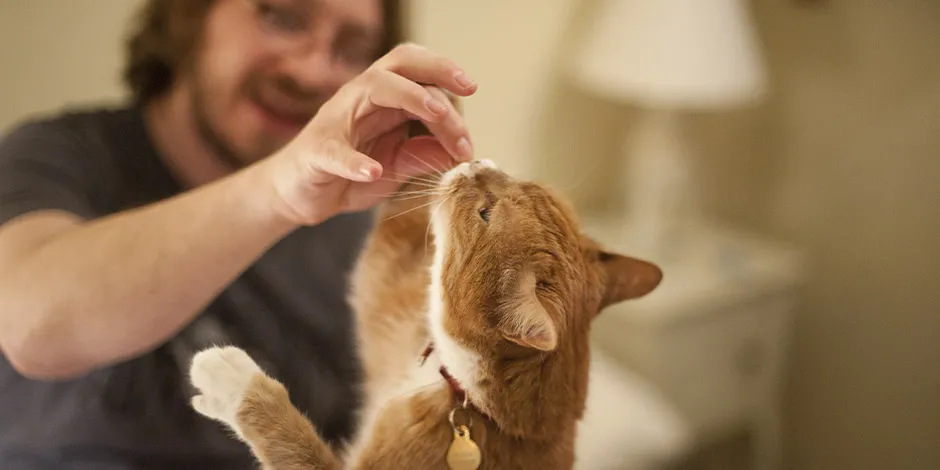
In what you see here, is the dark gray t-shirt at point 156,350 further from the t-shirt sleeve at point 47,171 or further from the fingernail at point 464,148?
→ the fingernail at point 464,148

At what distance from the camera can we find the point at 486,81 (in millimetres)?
866

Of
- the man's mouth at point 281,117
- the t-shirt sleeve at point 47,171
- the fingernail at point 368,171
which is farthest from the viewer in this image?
the man's mouth at point 281,117

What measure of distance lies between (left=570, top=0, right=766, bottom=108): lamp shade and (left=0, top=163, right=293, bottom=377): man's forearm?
2.65 feet

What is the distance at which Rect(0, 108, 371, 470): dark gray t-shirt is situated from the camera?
2.06 feet

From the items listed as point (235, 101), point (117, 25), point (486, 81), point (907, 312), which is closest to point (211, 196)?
point (235, 101)

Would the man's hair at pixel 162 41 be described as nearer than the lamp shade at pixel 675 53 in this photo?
Yes

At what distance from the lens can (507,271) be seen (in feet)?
2.11

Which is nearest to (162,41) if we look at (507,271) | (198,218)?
(198,218)

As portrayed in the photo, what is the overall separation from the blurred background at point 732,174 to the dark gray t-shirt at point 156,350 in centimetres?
8

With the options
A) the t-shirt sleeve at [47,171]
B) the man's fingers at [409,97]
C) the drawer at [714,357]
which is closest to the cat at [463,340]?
the man's fingers at [409,97]

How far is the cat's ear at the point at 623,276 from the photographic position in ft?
2.34

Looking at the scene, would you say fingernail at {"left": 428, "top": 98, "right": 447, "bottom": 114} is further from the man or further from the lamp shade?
the lamp shade

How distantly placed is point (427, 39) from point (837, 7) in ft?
2.26

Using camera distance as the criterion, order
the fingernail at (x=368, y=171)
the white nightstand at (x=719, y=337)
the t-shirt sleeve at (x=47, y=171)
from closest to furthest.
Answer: the fingernail at (x=368, y=171) < the t-shirt sleeve at (x=47, y=171) < the white nightstand at (x=719, y=337)
